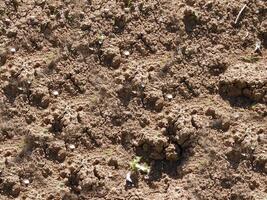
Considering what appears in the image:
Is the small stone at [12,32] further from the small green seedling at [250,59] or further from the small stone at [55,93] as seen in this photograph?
the small green seedling at [250,59]

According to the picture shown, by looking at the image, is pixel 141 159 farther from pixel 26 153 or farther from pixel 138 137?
pixel 26 153

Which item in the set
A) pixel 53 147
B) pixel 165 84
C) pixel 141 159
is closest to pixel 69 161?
pixel 53 147

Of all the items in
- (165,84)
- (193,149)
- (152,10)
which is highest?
(152,10)

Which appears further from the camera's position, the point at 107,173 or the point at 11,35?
the point at 11,35

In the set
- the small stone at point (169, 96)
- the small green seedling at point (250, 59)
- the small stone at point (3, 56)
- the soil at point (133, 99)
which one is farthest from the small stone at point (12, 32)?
the small green seedling at point (250, 59)

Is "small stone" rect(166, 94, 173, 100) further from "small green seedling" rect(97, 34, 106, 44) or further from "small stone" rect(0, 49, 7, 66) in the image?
"small stone" rect(0, 49, 7, 66)

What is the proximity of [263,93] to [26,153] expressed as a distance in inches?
57.4

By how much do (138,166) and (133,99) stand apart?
0.41 metres

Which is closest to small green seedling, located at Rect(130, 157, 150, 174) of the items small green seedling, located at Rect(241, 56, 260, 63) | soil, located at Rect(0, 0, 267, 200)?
soil, located at Rect(0, 0, 267, 200)

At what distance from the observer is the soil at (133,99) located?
3.57 m

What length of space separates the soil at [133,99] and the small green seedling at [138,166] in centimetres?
2

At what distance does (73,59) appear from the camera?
3.79 metres

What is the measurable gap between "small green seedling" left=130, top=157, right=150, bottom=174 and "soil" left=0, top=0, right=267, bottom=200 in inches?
0.7

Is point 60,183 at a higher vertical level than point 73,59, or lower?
lower
